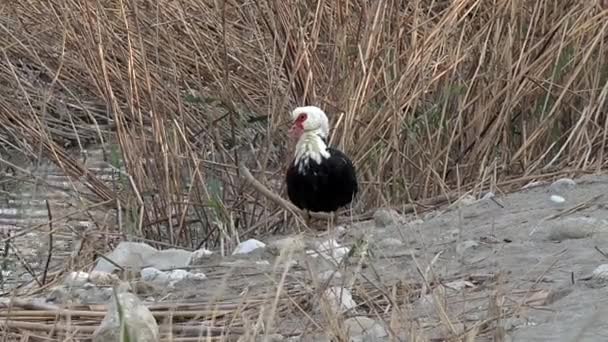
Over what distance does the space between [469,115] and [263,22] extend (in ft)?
2.86

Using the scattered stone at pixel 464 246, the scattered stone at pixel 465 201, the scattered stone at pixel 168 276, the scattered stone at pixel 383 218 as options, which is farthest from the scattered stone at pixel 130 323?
the scattered stone at pixel 465 201

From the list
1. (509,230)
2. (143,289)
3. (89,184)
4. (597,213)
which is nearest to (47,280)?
(143,289)

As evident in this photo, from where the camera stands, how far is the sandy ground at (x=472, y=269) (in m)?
2.61

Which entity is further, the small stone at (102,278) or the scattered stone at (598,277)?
the small stone at (102,278)

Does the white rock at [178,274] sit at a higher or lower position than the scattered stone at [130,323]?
lower

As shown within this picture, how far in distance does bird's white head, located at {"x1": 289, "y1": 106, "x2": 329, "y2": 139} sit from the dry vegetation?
0.68 feet

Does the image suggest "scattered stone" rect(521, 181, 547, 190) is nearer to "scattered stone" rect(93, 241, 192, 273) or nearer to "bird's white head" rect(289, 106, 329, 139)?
"bird's white head" rect(289, 106, 329, 139)

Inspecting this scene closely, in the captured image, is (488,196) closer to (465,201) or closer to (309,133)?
(465,201)

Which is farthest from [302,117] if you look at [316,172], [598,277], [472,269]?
[598,277]

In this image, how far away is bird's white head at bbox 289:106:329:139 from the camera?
15.2 ft

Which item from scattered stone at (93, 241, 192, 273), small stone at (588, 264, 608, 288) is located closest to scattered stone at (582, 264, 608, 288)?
small stone at (588, 264, 608, 288)

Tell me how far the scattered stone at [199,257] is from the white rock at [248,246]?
0.09 m

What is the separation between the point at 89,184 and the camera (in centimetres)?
495

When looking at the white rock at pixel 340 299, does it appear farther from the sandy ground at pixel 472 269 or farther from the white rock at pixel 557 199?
the white rock at pixel 557 199
